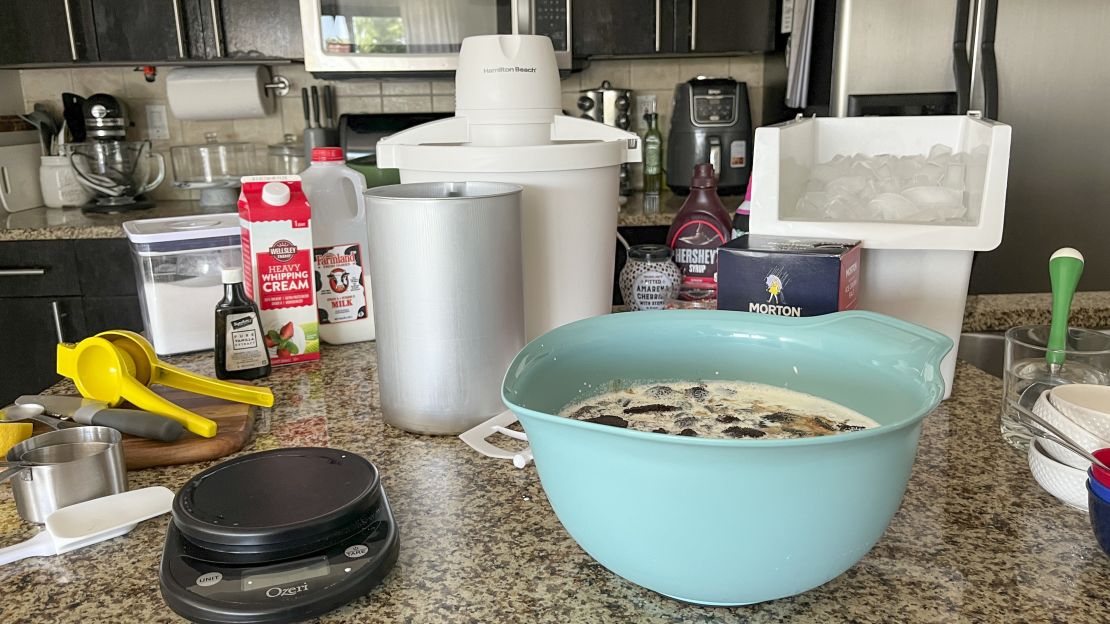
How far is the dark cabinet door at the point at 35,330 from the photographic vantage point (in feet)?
7.72

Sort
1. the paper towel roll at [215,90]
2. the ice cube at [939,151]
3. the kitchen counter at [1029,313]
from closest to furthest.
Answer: the ice cube at [939,151] → the kitchen counter at [1029,313] → the paper towel roll at [215,90]

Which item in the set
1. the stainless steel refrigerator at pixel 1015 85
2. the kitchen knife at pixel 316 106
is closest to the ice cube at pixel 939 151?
the stainless steel refrigerator at pixel 1015 85

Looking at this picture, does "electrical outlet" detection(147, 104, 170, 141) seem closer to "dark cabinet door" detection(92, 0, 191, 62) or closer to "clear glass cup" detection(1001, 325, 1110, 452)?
"dark cabinet door" detection(92, 0, 191, 62)

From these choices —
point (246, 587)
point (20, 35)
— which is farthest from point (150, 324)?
point (20, 35)

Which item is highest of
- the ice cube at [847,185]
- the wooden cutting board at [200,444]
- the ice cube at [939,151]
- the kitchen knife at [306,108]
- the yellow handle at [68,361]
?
the kitchen knife at [306,108]

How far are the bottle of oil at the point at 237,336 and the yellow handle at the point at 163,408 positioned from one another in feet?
0.44

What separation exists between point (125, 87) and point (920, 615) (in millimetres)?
3055

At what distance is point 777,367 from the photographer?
719mm

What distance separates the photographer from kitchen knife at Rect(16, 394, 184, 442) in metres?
0.80

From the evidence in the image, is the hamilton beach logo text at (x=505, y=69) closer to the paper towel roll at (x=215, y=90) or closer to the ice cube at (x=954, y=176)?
the ice cube at (x=954, y=176)

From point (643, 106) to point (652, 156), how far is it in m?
0.21

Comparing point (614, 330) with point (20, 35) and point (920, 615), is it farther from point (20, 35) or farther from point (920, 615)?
point (20, 35)

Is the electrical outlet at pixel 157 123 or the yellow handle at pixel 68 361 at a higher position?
the electrical outlet at pixel 157 123

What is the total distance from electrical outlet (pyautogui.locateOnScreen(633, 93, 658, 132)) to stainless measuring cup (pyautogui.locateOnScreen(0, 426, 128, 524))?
2478mm
